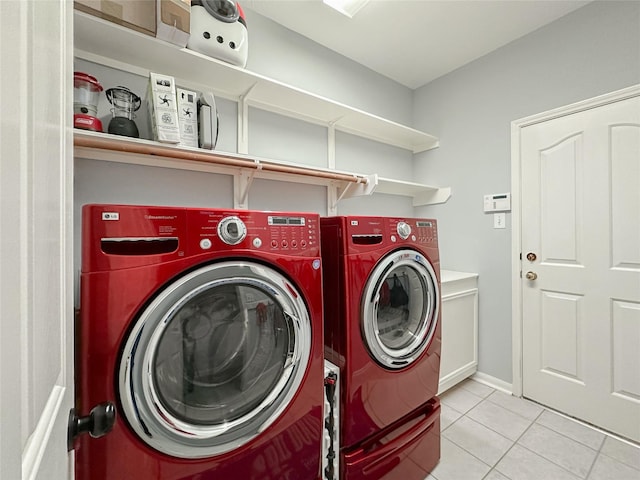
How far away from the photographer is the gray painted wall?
1.73 meters

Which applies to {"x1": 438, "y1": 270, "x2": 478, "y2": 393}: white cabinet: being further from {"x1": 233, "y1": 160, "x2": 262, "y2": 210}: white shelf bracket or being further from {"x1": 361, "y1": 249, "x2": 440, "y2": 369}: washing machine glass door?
{"x1": 233, "y1": 160, "x2": 262, "y2": 210}: white shelf bracket

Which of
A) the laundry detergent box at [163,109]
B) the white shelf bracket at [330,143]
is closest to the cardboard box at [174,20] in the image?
the laundry detergent box at [163,109]

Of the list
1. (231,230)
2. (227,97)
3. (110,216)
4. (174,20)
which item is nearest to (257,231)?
(231,230)

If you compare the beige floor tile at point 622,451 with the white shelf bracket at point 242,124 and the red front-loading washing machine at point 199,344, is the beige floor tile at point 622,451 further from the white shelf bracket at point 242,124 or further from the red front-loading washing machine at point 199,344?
the white shelf bracket at point 242,124

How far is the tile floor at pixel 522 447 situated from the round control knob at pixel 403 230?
1244mm

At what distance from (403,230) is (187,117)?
1169 millimetres

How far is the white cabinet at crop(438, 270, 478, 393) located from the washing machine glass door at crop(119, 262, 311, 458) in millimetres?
1416

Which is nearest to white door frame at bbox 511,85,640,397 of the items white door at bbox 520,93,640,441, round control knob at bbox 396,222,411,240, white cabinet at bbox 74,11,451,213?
white door at bbox 520,93,640,441

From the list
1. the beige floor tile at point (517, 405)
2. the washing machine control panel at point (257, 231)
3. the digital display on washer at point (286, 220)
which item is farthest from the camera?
the beige floor tile at point (517, 405)

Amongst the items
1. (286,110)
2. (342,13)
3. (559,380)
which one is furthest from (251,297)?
(559,380)

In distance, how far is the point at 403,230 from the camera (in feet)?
4.46

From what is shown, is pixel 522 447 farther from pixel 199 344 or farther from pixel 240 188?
pixel 240 188

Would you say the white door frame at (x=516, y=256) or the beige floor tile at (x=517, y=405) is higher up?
the white door frame at (x=516, y=256)

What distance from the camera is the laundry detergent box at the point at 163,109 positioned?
3.96ft
